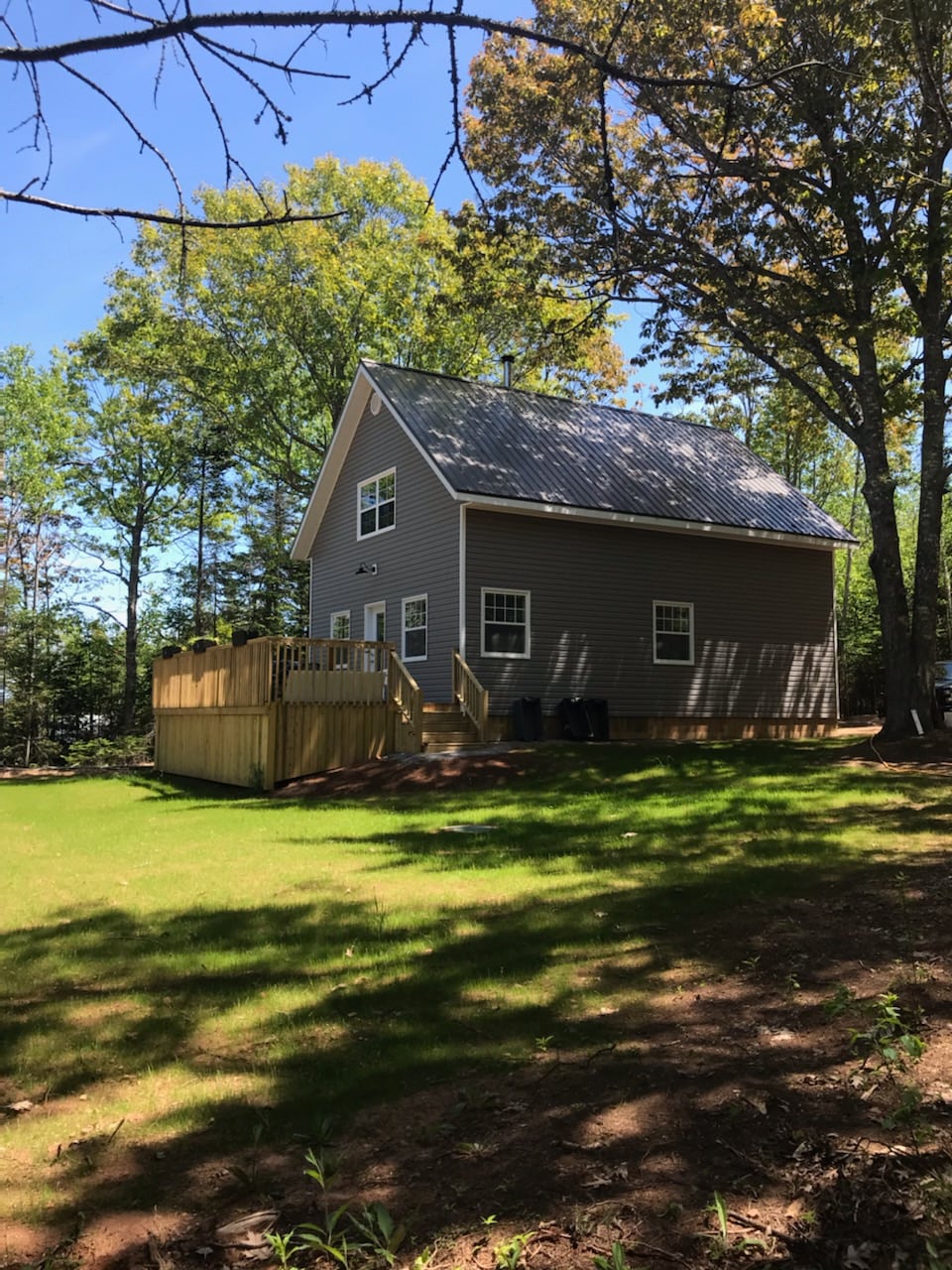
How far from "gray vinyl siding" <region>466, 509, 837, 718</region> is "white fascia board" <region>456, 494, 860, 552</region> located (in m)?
0.32

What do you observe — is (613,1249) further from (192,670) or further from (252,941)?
(192,670)

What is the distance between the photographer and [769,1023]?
10.8ft

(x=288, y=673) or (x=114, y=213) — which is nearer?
(x=114, y=213)

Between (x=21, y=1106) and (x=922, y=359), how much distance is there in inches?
543

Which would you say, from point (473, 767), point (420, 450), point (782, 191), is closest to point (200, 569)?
point (420, 450)

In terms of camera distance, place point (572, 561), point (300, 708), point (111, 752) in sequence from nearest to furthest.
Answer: point (300, 708) < point (572, 561) < point (111, 752)

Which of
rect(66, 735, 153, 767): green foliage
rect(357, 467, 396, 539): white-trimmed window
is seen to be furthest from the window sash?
rect(66, 735, 153, 767): green foliage

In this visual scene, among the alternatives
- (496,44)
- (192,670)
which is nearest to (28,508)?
(192,670)

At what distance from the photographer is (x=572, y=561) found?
16094 millimetres

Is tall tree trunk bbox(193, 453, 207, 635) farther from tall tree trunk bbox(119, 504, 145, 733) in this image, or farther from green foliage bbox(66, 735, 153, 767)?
green foliage bbox(66, 735, 153, 767)

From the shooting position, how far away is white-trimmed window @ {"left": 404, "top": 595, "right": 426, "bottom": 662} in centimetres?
1631

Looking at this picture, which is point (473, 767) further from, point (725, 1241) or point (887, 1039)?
point (725, 1241)

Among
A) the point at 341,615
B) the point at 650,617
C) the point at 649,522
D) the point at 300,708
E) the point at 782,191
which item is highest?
the point at 782,191

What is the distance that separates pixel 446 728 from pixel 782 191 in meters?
9.15
